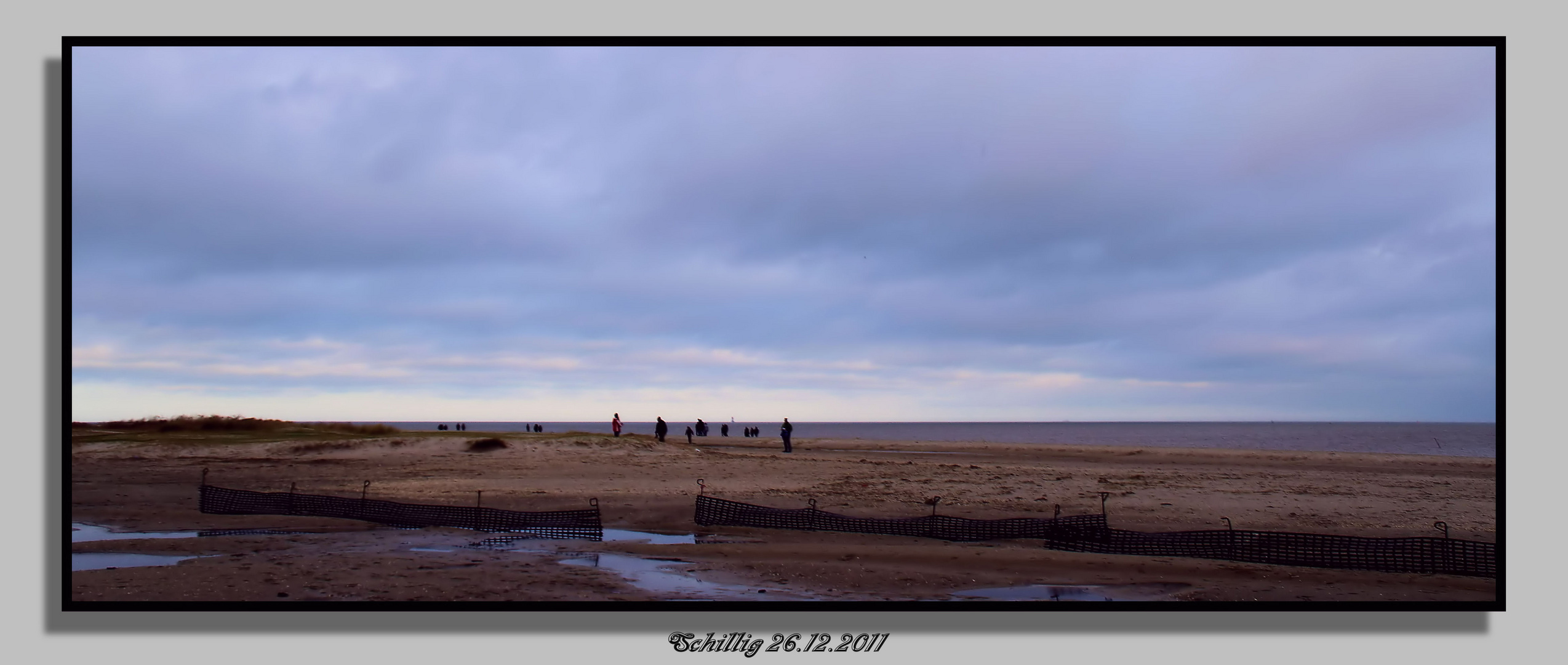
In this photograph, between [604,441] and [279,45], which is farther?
[604,441]

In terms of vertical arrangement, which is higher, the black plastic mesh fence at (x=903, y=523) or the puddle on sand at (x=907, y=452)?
the black plastic mesh fence at (x=903, y=523)

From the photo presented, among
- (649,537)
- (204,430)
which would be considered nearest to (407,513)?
(649,537)

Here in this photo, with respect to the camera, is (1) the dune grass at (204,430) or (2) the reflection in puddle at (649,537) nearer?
(2) the reflection in puddle at (649,537)

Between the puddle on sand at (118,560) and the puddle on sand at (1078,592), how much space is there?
41.0ft

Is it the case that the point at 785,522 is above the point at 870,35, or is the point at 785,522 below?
below

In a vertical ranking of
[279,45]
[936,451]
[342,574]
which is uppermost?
[279,45]

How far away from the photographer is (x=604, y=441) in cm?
4325

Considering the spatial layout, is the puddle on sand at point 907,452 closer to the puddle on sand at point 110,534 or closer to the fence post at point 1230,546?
the fence post at point 1230,546

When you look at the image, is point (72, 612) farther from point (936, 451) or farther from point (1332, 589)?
point (936, 451)

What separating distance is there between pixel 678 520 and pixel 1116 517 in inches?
445

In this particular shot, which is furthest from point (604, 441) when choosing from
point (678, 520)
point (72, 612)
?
point (72, 612)

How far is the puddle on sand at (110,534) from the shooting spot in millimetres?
16109

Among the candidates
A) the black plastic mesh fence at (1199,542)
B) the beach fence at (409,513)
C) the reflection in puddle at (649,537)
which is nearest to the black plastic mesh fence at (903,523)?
the black plastic mesh fence at (1199,542)

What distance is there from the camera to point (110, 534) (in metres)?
16.6
